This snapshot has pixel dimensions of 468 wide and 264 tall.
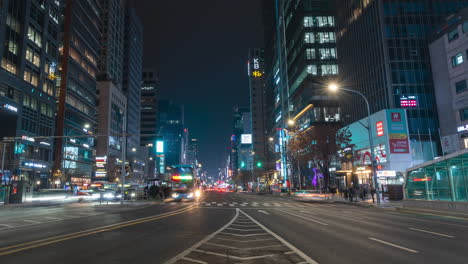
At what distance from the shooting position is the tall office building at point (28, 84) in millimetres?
55875

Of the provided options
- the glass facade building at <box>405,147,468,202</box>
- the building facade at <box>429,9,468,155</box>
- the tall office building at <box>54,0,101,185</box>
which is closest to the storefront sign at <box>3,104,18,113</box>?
the tall office building at <box>54,0,101,185</box>

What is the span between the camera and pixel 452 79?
179 ft

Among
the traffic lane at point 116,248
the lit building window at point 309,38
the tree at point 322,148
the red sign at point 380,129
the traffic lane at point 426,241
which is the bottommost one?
the traffic lane at point 426,241

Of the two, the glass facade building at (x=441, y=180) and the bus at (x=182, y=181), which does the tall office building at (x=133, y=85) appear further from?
the glass facade building at (x=441, y=180)

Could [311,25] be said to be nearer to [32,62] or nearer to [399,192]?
[399,192]

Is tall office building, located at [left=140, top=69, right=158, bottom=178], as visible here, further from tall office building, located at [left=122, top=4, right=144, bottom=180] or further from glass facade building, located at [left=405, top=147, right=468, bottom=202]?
glass facade building, located at [left=405, top=147, right=468, bottom=202]

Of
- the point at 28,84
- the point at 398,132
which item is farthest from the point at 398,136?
the point at 28,84

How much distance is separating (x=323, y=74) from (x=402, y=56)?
1150 inches

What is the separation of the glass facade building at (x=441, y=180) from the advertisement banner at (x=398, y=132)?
25.8m

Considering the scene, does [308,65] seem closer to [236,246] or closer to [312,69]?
[312,69]

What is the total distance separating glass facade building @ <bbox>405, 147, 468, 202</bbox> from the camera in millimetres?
24297

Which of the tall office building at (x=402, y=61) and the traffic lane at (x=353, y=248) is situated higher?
the tall office building at (x=402, y=61)

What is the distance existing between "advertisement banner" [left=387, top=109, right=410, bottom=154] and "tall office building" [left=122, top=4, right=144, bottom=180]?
110 meters

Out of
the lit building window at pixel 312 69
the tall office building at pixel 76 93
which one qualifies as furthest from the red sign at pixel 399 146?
the tall office building at pixel 76 93
